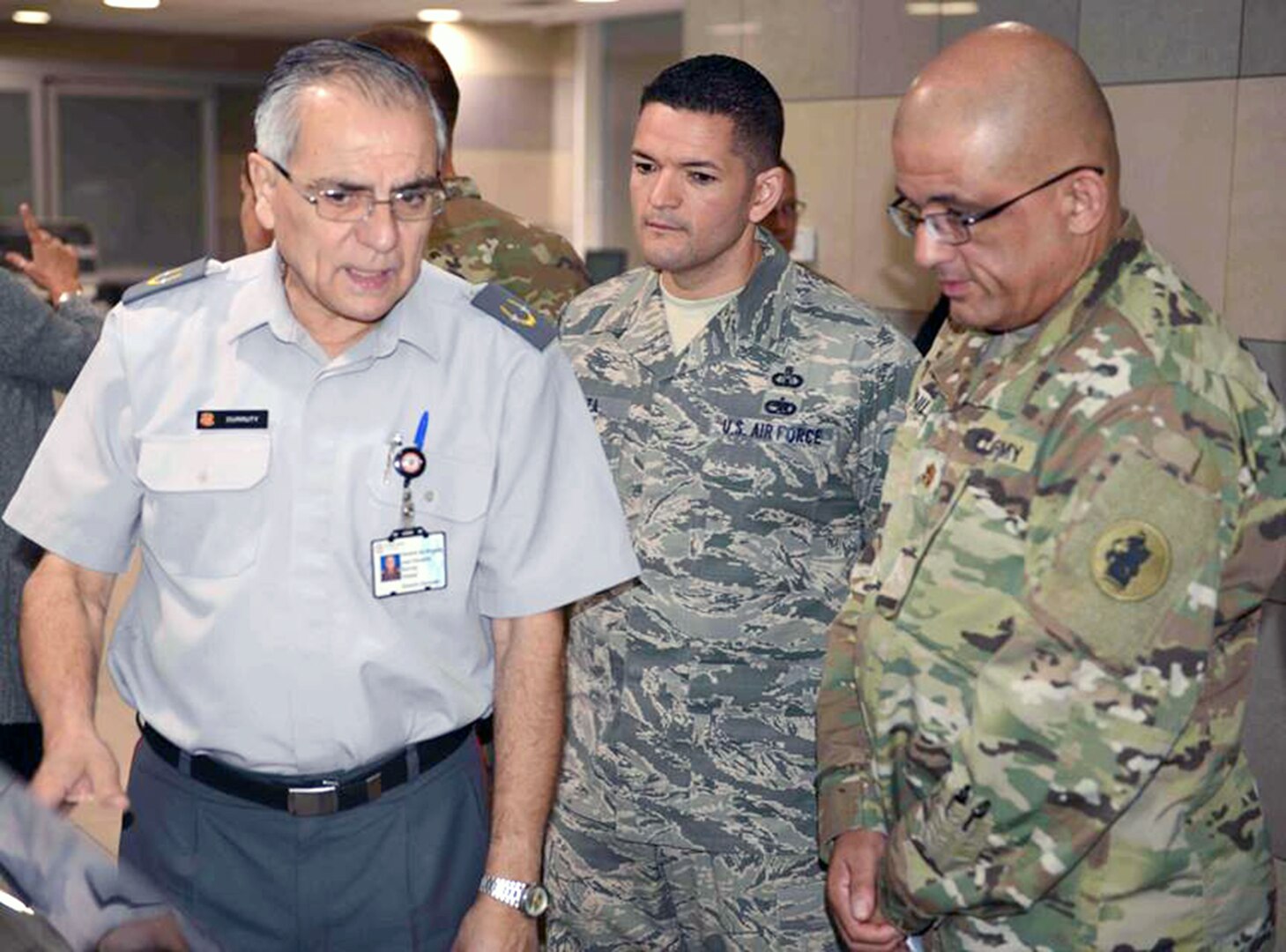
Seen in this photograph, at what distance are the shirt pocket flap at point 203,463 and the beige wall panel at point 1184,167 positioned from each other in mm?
2610

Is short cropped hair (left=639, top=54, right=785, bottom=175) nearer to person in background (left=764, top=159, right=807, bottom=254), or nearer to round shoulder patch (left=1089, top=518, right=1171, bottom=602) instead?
person in background (left=764, top=159, right=807, bottom=254)

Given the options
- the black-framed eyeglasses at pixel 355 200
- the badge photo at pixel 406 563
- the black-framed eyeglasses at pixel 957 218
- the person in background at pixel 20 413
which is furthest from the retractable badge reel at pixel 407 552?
the person in background at pixel 20 413

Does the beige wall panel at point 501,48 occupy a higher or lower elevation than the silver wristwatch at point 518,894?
higher

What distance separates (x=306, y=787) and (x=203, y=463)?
1.30ft

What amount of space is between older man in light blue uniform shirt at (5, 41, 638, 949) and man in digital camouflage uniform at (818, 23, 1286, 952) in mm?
452

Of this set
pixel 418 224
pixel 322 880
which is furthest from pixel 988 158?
pixel 322 880

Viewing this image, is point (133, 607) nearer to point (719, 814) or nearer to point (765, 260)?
point (719, 814)

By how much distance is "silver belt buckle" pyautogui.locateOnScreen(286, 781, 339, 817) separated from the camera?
70.0 inches

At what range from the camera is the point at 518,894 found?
1784 millimetres

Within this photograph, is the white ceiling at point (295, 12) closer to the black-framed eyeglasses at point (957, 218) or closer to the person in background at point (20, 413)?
the person in background at point (20, 413)

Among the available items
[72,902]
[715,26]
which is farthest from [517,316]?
[715,26]

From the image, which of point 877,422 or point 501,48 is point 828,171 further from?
point 501,48

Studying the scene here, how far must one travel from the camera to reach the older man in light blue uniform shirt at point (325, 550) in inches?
68.7

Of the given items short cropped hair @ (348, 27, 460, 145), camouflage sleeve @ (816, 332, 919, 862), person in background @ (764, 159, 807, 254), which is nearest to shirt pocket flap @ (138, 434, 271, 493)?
camouflage sleeve @ (816, 332, 919, 862)
